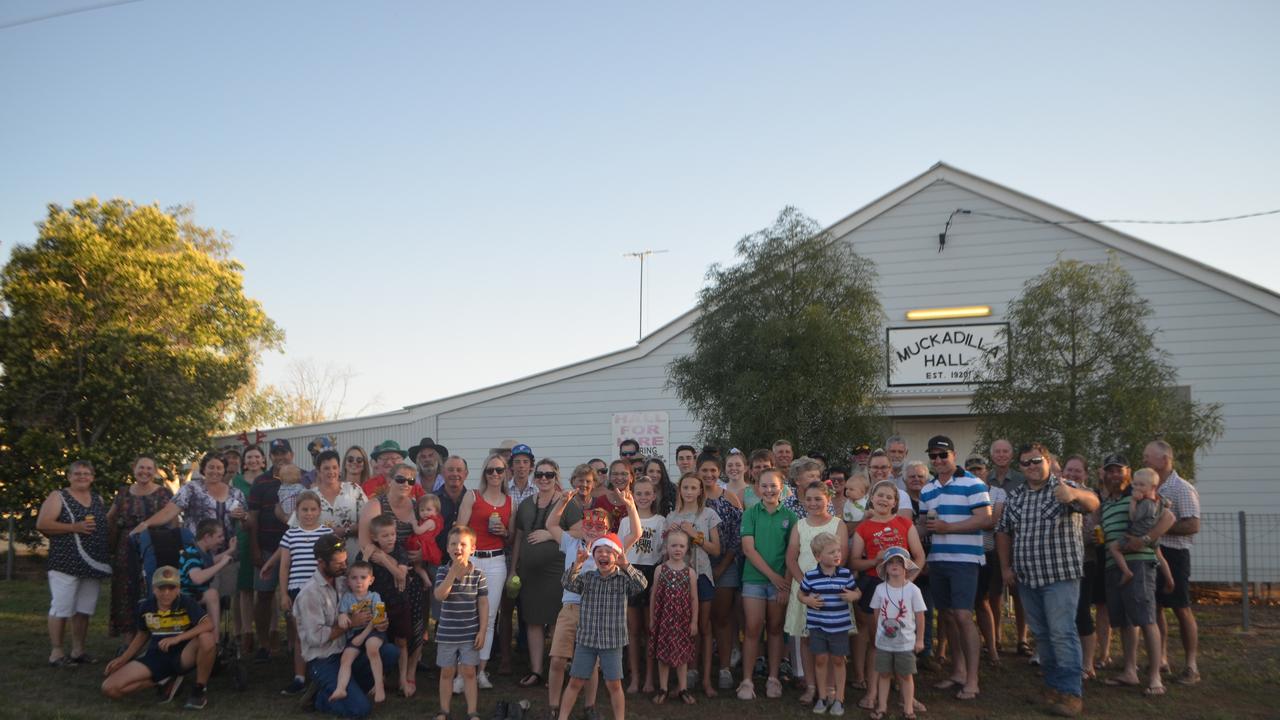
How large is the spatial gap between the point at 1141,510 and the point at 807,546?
2780 millimetres

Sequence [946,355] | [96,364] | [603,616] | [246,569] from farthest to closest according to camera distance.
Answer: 1. [96,364]
2. [946,355]
3. [246,569]
4. [603,616]

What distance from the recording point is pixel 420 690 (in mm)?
7305

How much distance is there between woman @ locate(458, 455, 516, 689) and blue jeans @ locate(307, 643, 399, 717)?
2.79 feet

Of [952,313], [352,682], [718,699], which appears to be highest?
[952,313]

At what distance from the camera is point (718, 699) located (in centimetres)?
698

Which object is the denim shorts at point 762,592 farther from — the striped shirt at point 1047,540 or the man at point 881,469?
the striped shirt at point 1047,540

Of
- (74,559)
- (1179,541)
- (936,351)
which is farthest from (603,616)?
(936,351)

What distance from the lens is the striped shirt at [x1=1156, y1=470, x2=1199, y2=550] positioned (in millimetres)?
7406

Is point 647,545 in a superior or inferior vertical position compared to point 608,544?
inferior

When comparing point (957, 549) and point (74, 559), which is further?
point (74, 559)

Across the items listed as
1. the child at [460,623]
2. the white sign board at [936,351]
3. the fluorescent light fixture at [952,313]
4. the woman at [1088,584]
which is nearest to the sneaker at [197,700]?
the child at [460,623]

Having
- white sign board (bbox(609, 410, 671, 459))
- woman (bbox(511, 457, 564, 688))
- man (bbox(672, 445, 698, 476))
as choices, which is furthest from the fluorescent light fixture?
woman (bbox(511, 457, 564, 688))

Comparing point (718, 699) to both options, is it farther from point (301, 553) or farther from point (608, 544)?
point (301, 553)

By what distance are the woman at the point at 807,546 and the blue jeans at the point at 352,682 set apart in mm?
3179
